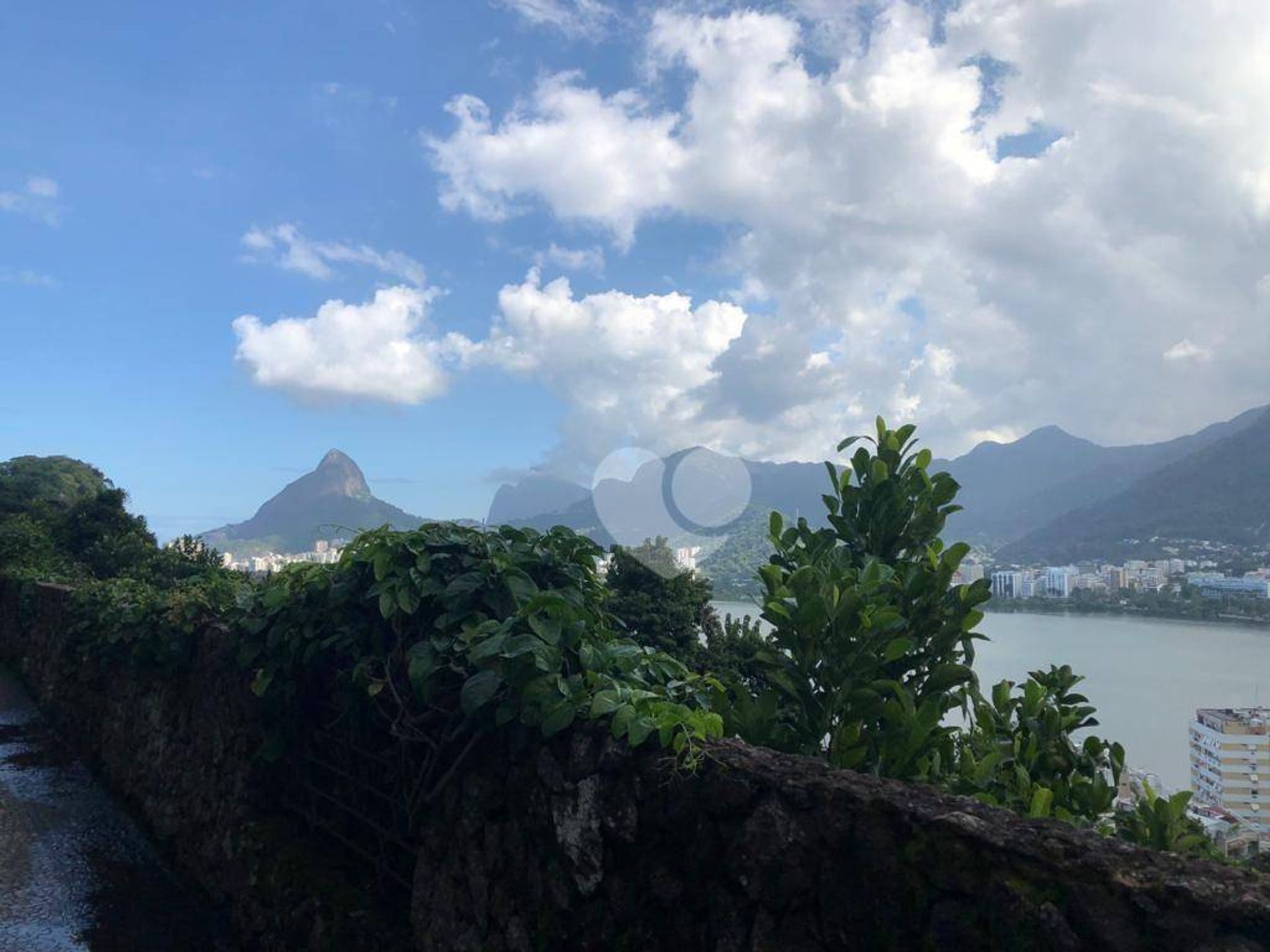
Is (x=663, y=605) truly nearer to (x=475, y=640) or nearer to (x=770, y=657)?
(x=475, y=640)

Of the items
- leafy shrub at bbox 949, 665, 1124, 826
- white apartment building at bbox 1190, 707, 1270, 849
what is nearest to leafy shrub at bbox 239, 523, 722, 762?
leafy shrub at bbox 949, 665, 1124, 826

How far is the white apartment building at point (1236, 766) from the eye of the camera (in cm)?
567

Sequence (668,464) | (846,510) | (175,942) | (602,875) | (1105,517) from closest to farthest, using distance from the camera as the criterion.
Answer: (602,875), (846,510), (175,942), (668,464), (1105,517)

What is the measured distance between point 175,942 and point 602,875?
3.01 meters

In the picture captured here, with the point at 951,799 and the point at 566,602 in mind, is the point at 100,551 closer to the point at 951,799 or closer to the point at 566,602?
the point at 566,602

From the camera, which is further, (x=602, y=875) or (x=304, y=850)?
(x=304, y=850)

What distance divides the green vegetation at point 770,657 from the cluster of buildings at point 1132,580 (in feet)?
31.8

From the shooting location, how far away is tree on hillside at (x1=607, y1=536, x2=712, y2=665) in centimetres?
1658

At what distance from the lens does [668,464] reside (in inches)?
594

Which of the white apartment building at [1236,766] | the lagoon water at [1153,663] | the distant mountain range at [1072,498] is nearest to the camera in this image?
the white apartment building at [1236,766]

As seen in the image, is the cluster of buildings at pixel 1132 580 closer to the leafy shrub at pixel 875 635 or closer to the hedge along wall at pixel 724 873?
the leafy shrub at pixel 875 635

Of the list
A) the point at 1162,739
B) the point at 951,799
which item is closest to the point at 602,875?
the point at 951,799

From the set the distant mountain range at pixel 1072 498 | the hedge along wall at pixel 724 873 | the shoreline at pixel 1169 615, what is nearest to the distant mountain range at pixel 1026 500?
the distant mountain range at pixel 1072 498

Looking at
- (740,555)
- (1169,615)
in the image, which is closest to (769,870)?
(740,555)
